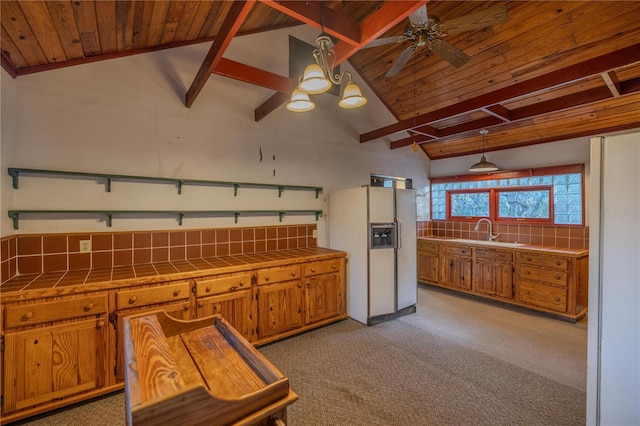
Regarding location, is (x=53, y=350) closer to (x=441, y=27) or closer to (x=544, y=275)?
(x=441, y=27)

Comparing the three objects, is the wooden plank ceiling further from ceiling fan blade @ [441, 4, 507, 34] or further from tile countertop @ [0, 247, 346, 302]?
tile countertop @ [0, 247, 346, 302]

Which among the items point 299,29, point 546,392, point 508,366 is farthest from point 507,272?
point 299,29

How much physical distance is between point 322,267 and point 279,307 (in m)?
0.68

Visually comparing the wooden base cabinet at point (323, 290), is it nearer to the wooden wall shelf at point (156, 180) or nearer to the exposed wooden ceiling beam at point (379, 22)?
the wooden wall shelf at point (156, 180)

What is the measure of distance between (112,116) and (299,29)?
8.33 ft

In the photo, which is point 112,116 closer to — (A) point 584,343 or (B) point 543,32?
(B) point 543,32

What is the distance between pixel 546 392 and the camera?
225cm

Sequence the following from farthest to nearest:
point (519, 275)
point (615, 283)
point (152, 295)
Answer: point (519, 275) → point (152, 295) → point (615, 283)

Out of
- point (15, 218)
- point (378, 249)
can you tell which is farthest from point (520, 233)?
point (15, 218)

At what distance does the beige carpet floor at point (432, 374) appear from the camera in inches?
79.0

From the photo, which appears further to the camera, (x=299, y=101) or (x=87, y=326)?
(x=299, y=101)

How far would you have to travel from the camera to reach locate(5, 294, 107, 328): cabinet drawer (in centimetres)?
186

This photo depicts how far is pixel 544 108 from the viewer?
133 inches

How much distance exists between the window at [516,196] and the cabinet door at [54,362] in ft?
17.9
